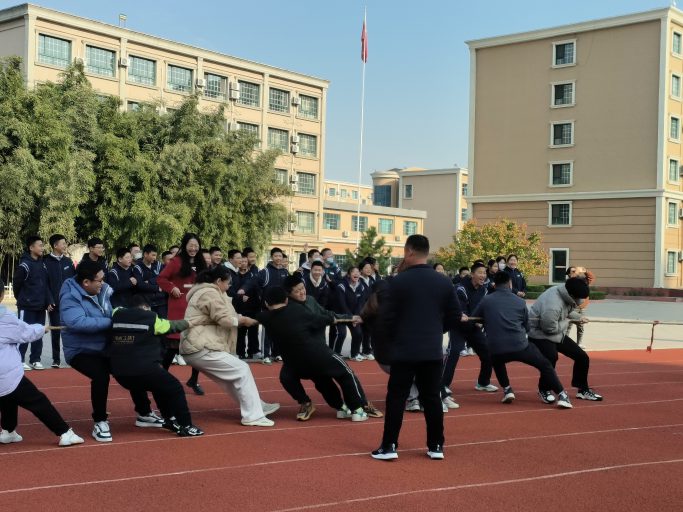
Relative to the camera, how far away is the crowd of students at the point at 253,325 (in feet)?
23.5

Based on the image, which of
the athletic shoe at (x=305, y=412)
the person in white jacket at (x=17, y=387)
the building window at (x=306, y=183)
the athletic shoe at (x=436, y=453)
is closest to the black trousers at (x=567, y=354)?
the athletic shoe at (x=305, y=412)

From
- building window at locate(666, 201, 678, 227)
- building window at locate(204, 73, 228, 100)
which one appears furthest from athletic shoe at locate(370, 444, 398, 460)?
building window at locate(204, 73, 228, 100)

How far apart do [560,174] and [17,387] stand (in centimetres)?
4758

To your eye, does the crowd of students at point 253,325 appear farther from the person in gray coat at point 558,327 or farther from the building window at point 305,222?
the building window at point 305,222

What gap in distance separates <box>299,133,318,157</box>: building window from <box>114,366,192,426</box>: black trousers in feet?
172

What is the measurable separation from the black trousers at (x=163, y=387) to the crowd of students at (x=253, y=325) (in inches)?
0.5

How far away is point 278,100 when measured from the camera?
5803 centimetres

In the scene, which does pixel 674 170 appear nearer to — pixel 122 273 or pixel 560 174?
pixel 560 174

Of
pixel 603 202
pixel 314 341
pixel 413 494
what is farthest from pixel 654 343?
pixel 603 202

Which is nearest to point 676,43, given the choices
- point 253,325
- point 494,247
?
Result: point 494,247

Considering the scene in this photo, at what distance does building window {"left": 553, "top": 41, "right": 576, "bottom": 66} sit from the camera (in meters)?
50.7

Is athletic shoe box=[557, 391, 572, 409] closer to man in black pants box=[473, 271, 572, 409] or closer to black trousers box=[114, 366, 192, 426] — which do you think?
man in black pants box=[473, 271, 572, 409]

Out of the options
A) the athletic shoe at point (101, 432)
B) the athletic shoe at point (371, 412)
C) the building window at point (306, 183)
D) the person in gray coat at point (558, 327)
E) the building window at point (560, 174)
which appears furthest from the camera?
the building window at point (306, 183)

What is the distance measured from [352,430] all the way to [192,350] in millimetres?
1817
